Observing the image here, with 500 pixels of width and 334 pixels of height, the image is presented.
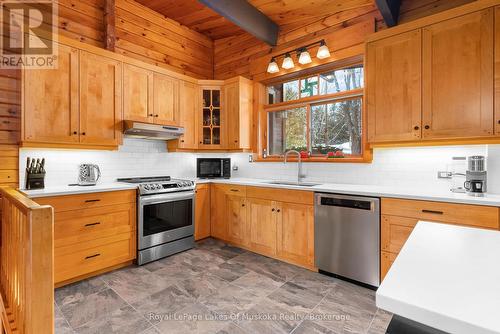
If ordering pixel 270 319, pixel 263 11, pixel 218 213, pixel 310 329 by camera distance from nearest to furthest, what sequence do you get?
pixel 310 329, pixel 270 319, pixel 263 11, pixel 218 213

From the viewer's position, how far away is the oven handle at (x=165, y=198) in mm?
2887

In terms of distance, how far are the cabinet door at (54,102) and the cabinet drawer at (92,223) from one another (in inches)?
31.0

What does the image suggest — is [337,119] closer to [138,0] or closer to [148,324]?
[148,324]

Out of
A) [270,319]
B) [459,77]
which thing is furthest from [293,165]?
[270,319]

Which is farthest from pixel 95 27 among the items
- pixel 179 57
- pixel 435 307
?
pixel 435 307

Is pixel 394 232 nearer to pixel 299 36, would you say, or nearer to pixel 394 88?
pixel 394 88

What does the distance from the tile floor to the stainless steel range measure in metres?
0.25

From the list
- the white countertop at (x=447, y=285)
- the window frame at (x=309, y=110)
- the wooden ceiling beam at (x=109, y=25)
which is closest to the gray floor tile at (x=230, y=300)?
the white countertop at (x=447, y=285)

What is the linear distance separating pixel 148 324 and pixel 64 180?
1.95 meters

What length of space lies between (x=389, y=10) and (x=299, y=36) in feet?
3.94

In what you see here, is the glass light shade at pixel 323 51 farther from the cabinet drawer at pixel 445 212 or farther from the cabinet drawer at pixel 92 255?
the cabinet drawer at pixel 92 255

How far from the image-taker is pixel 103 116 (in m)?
2.90

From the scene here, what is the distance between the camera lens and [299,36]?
11.4 feet

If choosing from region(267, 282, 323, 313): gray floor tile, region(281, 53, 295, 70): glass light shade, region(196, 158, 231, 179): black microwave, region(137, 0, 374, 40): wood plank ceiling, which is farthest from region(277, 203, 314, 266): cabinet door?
region(137, 0, 374, 40): wood plank ceiling
